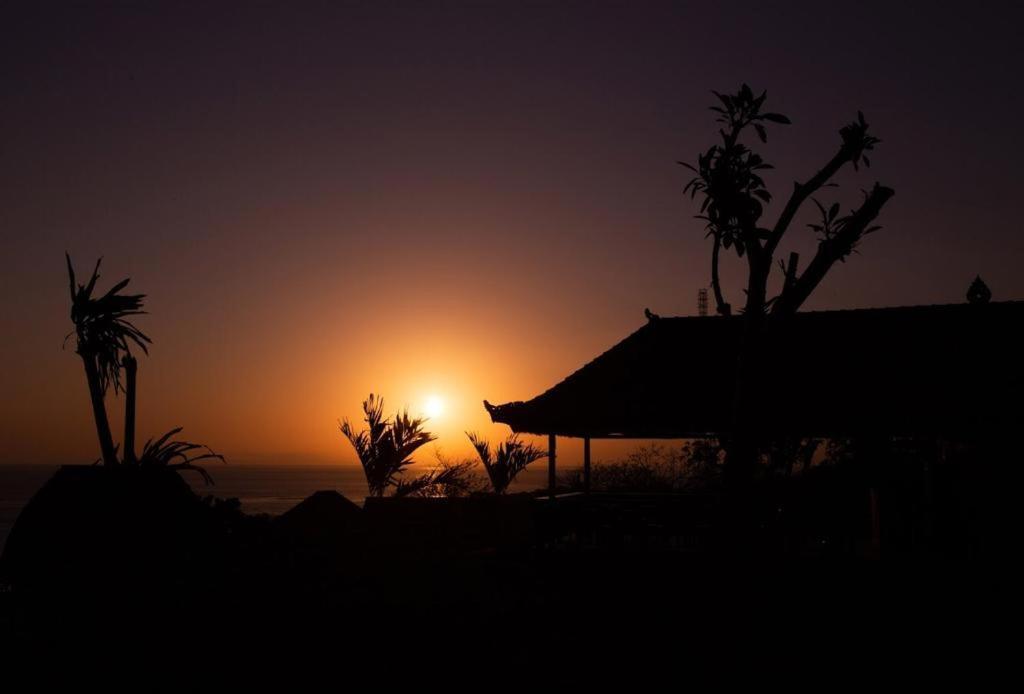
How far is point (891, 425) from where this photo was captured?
1163 centimetres

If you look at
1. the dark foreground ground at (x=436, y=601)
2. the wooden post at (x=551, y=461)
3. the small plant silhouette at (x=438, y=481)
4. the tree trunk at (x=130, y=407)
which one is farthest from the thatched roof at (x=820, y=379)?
the tree trunk at (x=130, y=407)

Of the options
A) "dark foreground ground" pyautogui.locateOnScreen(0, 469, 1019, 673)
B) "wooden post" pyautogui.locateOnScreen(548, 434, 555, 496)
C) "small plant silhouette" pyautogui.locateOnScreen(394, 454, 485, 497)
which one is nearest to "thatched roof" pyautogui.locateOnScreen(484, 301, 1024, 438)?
"wooden post" pyautogui.locateOnScreen(548, 434, 555, 496)

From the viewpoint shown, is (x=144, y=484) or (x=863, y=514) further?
(x=863, y=514)

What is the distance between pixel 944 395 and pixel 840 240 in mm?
5612

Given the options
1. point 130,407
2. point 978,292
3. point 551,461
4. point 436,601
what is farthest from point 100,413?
point 978,292

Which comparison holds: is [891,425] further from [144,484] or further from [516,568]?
[144,484]

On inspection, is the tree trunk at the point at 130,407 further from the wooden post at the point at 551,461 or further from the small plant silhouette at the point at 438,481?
the small plant silhouette at the point at 438,481

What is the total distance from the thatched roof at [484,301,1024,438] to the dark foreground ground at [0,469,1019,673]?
8.18ft

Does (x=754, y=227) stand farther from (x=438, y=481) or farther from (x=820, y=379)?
(x=438, y=481)

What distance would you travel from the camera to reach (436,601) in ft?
29.0

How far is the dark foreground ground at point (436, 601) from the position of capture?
7438 millimetres

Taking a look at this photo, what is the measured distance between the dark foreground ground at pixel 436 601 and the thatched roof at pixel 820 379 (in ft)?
8.18

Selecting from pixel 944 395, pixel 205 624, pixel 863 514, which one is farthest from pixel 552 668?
pixel 944 395

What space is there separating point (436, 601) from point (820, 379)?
7.00 m
